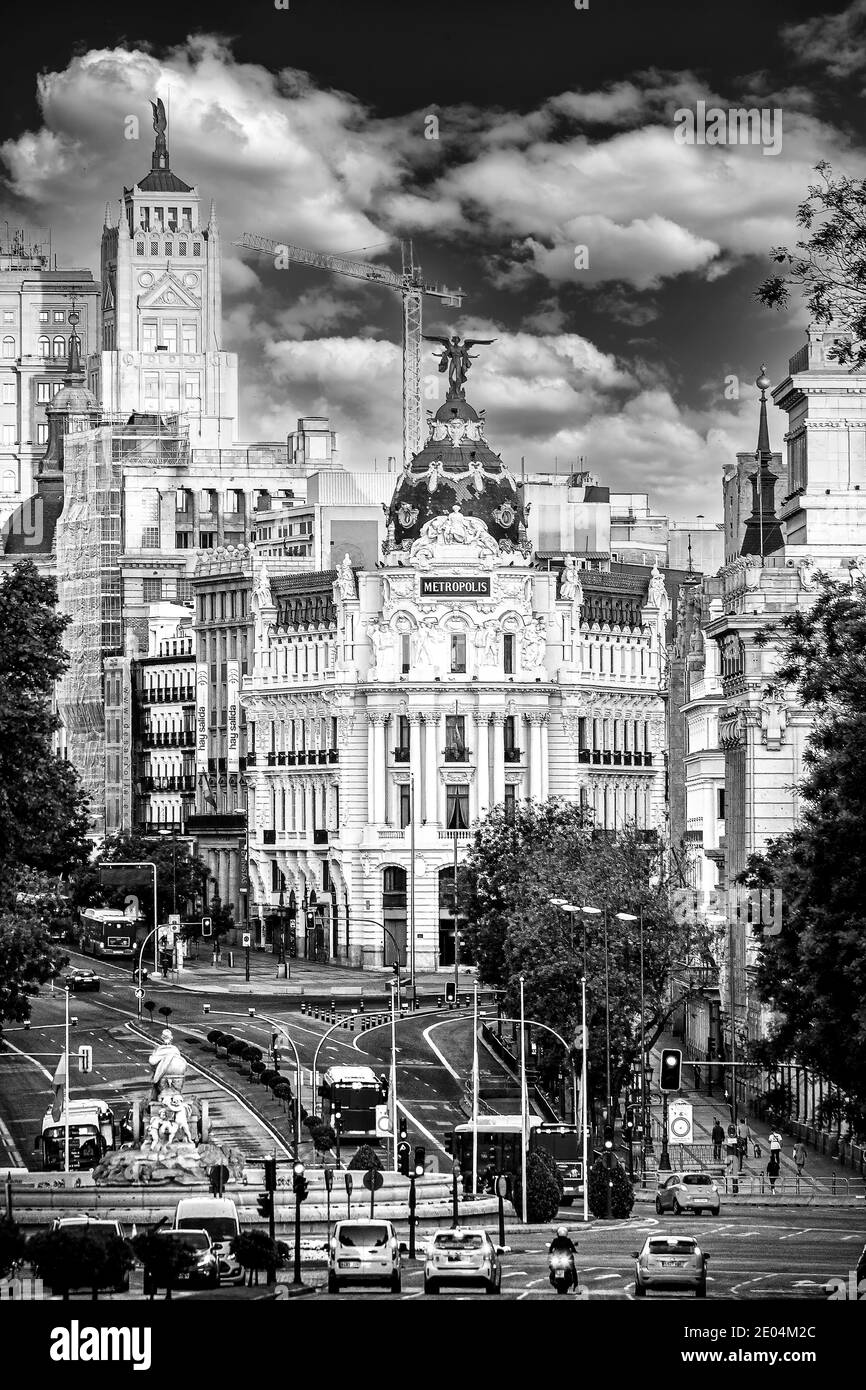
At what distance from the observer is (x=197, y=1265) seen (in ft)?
234

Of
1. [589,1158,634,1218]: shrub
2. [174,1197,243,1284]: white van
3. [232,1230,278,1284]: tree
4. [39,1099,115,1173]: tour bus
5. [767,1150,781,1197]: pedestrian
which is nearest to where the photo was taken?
[232,1230,278,1284]: tree

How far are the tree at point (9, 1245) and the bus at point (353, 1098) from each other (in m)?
58.3

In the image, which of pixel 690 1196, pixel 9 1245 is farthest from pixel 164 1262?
pixel 690 1196

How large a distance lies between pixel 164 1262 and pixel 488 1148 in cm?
4658

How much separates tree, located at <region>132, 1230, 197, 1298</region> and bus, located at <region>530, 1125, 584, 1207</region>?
40635 mm

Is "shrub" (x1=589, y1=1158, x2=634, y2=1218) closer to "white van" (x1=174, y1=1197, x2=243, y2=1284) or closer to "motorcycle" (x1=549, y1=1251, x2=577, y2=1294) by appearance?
"white van" (x1=174, y1=1197, x2=243, y2=1284)

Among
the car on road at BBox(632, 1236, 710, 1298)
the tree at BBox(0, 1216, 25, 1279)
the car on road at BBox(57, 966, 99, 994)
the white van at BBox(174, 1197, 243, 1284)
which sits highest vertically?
the car on road at BBox(57, 966, 99, 994)

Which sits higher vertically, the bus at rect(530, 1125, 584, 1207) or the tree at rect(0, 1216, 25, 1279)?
the tree at rect(0, 1216, 25, 1279)

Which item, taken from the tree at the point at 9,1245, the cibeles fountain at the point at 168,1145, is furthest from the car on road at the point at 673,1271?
the cibeles fountain at the point at 168,1145

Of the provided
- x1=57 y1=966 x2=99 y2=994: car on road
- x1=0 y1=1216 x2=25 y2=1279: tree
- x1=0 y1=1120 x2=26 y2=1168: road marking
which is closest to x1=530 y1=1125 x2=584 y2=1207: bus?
x1=0 y1=1120 x2=26 y2=1168: road marking

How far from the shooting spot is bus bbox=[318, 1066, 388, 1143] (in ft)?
410

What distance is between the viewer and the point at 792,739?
454ft

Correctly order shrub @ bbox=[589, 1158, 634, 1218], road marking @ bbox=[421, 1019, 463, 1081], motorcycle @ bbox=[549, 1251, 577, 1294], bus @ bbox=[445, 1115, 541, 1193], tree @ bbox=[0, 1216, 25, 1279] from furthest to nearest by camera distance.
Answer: road marking @ bbox=[421, 1019, 463, 1081], bus @ bbox=[445, 1115, 541, 1193], shrub @ bbox=[589, 1158, 634, 1218], motorcycle @ bbox=[549, 1251, 577, 1294], tree @ bbox=[0, 1216, 25, 1279]

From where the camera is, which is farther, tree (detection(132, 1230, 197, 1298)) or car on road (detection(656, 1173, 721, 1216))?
car on road (detection(656, 1173, 721, 1216))
